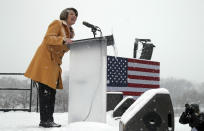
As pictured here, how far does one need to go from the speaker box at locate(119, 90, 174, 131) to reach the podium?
0.48 m

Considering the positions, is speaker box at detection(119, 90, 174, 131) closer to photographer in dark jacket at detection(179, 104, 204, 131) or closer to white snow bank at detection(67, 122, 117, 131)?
white snow bank at detection(67, 122, 117, 131)

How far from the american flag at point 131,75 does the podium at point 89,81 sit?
4245 mm

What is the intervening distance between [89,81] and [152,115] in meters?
0.71

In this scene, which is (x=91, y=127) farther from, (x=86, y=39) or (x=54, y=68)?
(x=54, y=68)

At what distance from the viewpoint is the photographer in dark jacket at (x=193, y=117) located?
2.35m

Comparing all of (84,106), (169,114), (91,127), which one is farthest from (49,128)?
(169,114)

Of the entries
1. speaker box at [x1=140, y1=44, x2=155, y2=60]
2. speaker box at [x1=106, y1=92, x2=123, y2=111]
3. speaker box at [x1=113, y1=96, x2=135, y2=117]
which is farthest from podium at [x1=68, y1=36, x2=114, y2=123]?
speaker box at [x1=140, y1=44, x2=155, y2=60]

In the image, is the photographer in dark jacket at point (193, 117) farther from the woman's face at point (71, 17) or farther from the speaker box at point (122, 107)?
the woman's face at point (71, 17)

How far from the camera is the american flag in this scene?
6.88m

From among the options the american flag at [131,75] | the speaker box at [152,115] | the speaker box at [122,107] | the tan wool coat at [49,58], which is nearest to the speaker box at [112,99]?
the speaker box at [122,107]

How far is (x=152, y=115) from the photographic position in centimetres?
182

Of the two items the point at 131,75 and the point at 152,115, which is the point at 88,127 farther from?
the point at 131,75

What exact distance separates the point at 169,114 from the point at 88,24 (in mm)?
1220

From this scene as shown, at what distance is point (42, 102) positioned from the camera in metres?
2.92
